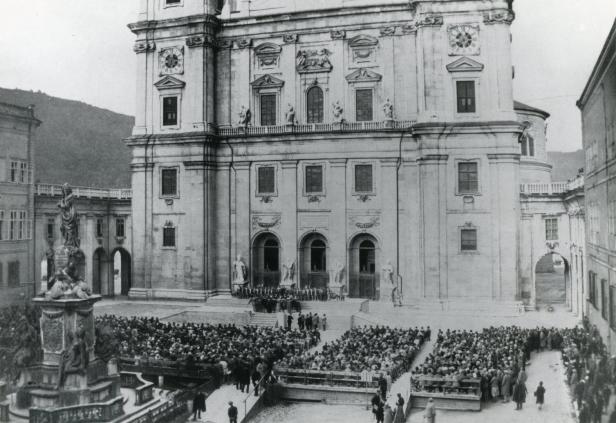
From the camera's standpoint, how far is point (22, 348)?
18.8m

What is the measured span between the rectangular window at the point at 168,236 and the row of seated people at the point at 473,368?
22.7 meters

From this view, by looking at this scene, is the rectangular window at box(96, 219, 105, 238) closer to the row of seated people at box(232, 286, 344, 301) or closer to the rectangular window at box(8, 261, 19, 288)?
the rectangular window at box(8, 261, 19, 288)

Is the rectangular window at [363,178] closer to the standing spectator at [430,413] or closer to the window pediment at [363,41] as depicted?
the window pediment at [363,41]

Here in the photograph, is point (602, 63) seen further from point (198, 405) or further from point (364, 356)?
point (198, 405)

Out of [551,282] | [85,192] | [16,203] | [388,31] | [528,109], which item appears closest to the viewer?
[16,203]

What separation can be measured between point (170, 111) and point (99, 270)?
14.4 metres

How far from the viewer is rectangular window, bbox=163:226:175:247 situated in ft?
145

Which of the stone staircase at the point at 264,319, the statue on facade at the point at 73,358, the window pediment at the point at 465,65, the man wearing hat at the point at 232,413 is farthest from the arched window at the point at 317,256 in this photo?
the statue on facade at the point at 73,358

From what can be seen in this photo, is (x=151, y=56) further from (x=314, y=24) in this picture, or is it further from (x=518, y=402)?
(x=518, y=402)

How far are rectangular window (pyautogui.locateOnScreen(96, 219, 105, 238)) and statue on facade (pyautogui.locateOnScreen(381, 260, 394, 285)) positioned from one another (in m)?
23.2

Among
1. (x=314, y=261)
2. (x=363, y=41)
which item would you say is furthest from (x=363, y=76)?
(x=314, y=261)

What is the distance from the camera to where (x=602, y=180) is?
72.4 ft

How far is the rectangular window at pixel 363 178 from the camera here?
41.2 m

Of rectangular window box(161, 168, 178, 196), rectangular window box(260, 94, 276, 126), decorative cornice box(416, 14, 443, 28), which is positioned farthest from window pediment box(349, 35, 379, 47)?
rectangular window box(161, 168, 178, 196)
